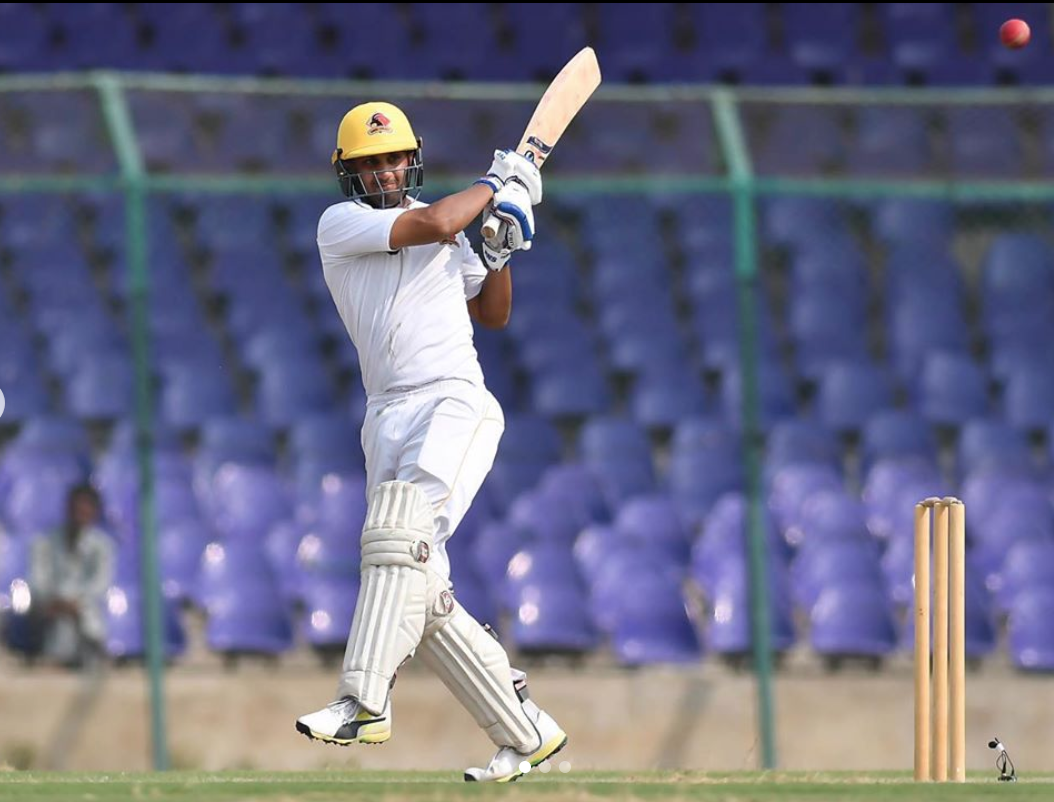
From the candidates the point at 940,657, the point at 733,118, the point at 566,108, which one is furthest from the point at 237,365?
the point at 940,657

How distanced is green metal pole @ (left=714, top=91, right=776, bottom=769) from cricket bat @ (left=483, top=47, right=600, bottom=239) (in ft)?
7.84

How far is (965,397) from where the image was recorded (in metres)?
10.3

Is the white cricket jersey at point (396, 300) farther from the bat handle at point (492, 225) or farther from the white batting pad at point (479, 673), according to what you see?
the white batting pad at point (479, 673)

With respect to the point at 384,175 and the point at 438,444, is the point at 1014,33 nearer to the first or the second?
the point at 384,175

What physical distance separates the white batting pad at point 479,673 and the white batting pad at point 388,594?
0.17 metres

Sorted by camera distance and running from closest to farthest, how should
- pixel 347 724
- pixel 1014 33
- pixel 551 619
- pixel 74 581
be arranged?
pixel 347 724 < pixel 1014 33 < pixel 74 581 < pixel 551 619

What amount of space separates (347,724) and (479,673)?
44 centimetres

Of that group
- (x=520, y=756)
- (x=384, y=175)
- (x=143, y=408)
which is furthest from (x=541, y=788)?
(x=143, y=408)

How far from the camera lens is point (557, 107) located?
5.91 meters

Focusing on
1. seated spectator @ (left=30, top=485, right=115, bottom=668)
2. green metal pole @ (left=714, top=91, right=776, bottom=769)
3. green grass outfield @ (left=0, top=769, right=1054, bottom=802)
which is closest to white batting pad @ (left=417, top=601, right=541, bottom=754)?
green grass outfield @ (left=0, top=769, right=1054, bottom=802)

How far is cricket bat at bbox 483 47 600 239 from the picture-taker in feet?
19.0

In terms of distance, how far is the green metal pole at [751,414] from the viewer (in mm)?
8258

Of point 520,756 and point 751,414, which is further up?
point 751,414

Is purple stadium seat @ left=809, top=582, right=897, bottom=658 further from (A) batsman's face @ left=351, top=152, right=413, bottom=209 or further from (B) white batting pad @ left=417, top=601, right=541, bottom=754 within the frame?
(A) batsman's face @ left=351, top=152, right=413, bottom=209
